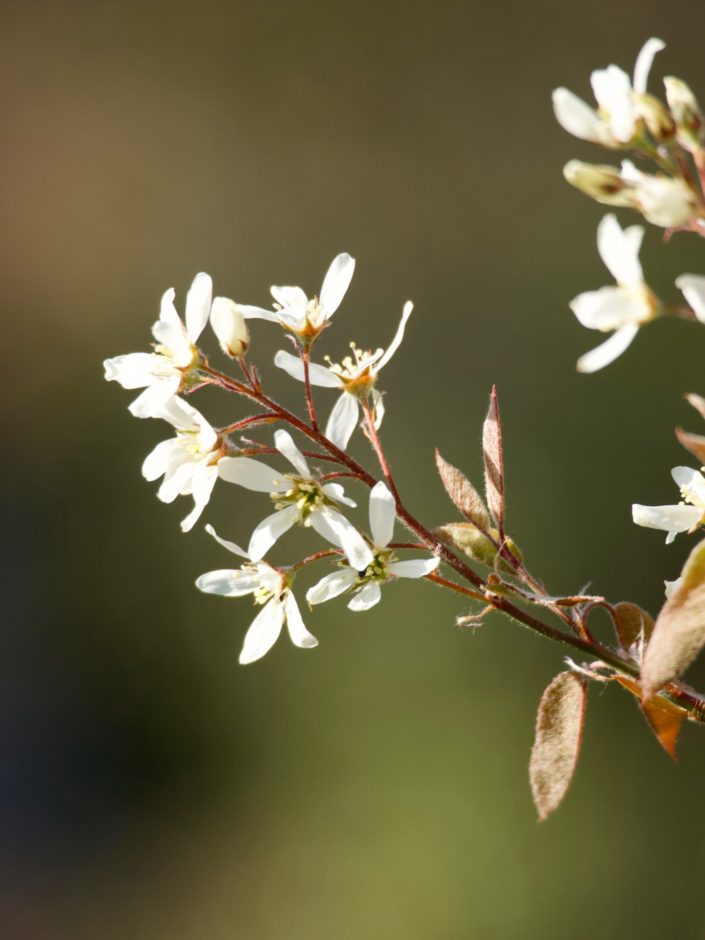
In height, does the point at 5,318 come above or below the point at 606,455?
above

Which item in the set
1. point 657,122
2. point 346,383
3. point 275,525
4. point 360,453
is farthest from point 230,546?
point 360,453

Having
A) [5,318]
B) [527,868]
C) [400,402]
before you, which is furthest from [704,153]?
[5,318]

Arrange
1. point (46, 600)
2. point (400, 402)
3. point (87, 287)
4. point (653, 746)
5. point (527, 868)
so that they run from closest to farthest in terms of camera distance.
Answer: point (527, 868) → point (653, 746) → point (400, 402) → point (46, 600) → point (87, 287)

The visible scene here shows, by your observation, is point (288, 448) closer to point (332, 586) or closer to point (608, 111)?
point (332, 586)

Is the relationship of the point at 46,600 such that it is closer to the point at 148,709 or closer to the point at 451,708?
the point at 148,709

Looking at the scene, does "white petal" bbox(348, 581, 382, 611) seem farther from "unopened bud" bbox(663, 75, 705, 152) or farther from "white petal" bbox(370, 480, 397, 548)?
"unopened bud" bbox(663, 75, 705, 152)
